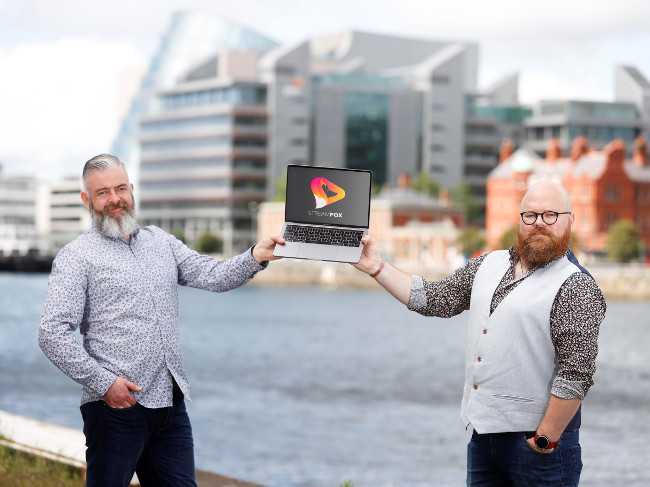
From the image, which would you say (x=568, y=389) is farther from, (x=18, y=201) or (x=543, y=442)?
(x=18, y=201)

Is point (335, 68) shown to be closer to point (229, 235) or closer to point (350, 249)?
point (229, 235)

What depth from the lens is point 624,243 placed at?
89.1 meters

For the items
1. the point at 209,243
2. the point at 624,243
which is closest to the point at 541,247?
the point at 624,243

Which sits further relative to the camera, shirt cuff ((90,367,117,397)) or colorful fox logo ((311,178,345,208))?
colorful fox logo ((311,178,345,208))

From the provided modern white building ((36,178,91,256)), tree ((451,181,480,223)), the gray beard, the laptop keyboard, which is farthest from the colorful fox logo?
modern white building ((36,178,91,256))

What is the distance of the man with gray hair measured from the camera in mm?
4719

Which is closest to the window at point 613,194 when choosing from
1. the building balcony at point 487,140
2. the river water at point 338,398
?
the building balcony at point 487,140

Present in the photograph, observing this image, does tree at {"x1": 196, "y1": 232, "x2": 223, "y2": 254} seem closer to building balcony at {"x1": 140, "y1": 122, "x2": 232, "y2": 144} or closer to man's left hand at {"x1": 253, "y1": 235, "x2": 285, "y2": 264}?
building balcony at {"x1": 140, "y1": 122, "x2": 232, "y2": 144}

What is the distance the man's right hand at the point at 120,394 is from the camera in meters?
4.68

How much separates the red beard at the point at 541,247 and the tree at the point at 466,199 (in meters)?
115

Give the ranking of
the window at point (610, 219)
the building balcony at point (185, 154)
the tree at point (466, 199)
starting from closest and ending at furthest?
the window at point (610, 219), the tree at point (466, 199), the building balcony at point (185, 154)

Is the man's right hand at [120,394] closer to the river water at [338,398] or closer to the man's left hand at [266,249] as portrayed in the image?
the man's left hand at [266,249]

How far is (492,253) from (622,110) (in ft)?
425

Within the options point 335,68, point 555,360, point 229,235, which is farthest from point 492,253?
point 335,68
